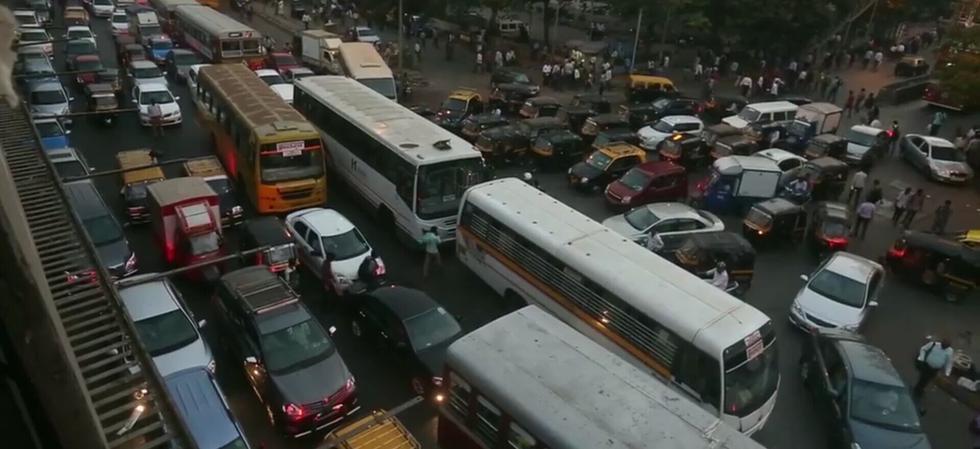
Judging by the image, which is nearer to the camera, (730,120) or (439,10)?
(730,120)

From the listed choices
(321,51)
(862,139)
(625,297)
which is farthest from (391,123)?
(862,139)

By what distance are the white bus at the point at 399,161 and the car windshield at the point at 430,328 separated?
4.12 meters

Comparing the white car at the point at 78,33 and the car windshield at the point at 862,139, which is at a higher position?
the white car at the point at 78,33

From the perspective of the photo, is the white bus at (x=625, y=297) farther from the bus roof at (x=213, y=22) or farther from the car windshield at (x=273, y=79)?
the bus roof at (x=213, y=22)

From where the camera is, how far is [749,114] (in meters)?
28.1

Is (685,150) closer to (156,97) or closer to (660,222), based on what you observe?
(660,222)

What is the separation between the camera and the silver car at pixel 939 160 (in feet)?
80.6

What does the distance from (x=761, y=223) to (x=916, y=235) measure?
364 centimetres

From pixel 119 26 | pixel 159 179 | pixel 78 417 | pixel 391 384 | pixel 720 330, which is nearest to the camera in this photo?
pixel 78 417

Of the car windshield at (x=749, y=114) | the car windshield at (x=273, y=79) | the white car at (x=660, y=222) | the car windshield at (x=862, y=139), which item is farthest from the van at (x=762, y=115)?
the car windshield at (x=273, y=79)

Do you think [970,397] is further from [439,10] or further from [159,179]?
[439,10]

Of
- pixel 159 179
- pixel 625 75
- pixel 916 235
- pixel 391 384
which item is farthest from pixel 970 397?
pixel 625 75

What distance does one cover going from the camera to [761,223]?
60.0 ft

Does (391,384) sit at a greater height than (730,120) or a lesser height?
lesser
